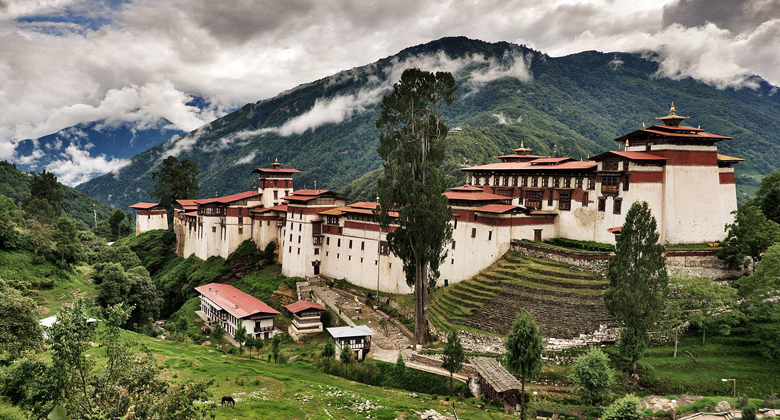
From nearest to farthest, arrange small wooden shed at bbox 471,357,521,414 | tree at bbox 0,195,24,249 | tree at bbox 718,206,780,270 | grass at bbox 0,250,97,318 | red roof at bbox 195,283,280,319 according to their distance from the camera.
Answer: small wooden shed at bbox 471,357,521,414
tree at bbox 718,206,780,270
red roof at bbox 195,283,280,319
grass at bbox 0,250,97,318
tree at bbox 0,195,24,249

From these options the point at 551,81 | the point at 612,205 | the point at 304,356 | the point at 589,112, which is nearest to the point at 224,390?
the point at 304,356

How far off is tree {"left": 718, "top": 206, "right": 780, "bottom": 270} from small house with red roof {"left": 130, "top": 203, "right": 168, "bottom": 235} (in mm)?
79956

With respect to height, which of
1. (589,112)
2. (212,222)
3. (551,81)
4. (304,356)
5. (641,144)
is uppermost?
(551,81)

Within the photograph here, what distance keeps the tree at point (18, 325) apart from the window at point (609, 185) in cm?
3844

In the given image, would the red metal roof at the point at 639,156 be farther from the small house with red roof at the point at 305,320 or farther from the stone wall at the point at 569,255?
the small house with red roof at the point at 305,320

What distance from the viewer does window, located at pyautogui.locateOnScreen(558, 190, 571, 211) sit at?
45406 mm

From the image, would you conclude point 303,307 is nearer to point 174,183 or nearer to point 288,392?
point 288,392

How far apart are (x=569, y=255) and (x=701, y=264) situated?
923 centimetres

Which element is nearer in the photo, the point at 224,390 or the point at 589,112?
the point at 224,390

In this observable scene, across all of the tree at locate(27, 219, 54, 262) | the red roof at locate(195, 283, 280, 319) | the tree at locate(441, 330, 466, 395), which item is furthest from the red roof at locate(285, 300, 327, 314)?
the tree at locate(27, 219, 54, 262)

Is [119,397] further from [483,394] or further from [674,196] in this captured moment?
[674,196]

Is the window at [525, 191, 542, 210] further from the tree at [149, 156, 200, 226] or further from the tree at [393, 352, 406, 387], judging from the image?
the tree at [149, 156, 200, 226]

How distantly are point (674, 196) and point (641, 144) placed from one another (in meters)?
4.98

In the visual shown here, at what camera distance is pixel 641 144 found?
42.2 metres
